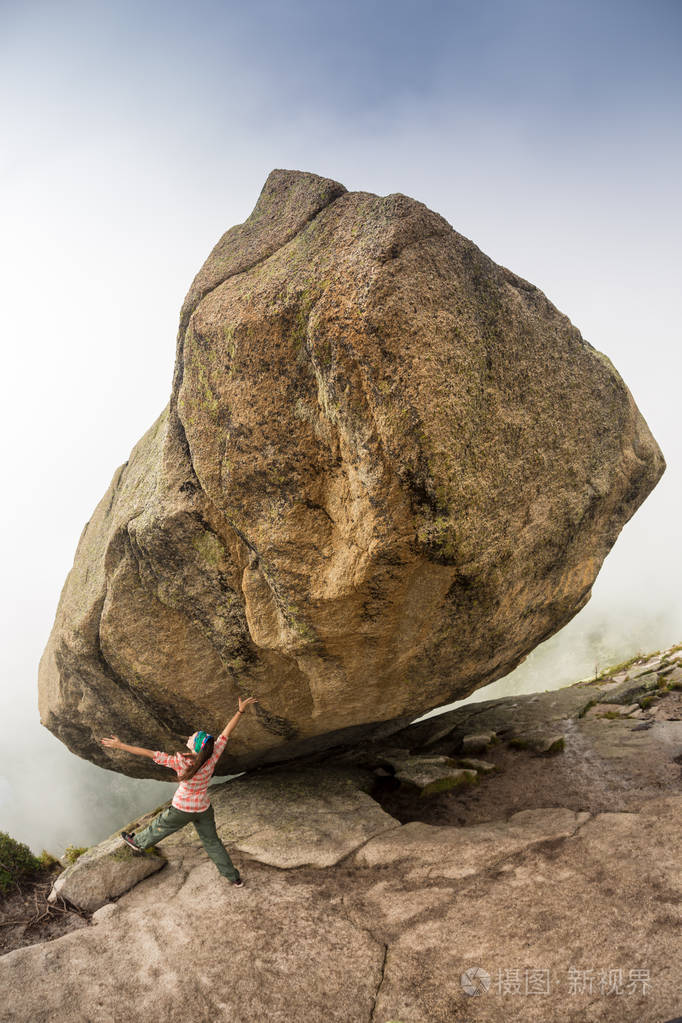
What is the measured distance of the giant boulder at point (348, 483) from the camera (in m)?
7.07

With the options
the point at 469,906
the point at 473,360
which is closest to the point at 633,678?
the point at 469,906

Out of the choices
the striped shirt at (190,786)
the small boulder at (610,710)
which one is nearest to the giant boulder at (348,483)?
the striped shirt at (190,786)

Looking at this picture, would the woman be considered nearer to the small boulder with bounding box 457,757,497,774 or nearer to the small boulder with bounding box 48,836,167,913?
the small boulder with bounding box 48,836,167,913

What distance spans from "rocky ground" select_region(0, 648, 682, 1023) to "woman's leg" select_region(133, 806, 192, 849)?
431 mm

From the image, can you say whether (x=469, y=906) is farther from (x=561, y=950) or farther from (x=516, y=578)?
(x=516, y=578)

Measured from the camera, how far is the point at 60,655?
12297 millimetres

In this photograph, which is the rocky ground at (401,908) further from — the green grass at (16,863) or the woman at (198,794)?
the green grass at (16,863)

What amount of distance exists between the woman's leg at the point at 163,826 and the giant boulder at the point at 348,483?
2304 millimetres

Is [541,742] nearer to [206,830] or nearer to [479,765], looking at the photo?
[479,765]

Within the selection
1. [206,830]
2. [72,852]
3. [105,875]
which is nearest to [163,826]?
[206,830]

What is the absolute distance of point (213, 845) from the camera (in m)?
8.57

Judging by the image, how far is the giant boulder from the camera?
7070 mm

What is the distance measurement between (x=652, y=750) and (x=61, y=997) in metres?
11.1

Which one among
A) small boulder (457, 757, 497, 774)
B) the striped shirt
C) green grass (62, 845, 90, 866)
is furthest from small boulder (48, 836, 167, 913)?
small boulder (457, 757, 497, 774)
